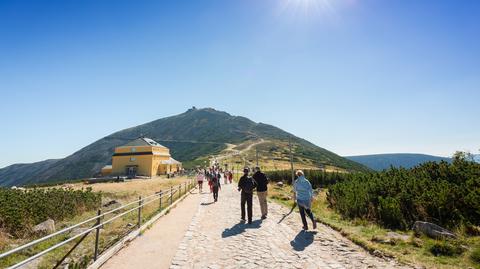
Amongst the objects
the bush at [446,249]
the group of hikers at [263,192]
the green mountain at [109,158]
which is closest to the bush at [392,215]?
the group of hikers at [263,192]

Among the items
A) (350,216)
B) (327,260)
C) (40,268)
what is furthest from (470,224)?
(40,268)

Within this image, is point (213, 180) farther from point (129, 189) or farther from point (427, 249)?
point (129, 189)

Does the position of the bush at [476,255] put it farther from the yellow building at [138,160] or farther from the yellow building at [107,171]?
the yellow building at [107,171]

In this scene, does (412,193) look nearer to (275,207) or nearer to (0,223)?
(275,207)

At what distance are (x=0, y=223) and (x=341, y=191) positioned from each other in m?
16.6

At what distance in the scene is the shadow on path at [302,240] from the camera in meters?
7.89

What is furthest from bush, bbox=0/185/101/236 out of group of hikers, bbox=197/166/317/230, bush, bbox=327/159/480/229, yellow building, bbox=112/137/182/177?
yellow building, bbox=112/137/182/177

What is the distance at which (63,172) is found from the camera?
134 m

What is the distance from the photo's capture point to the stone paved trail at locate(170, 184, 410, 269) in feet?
21.5

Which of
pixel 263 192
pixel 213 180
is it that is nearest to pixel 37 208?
pixel 213 180

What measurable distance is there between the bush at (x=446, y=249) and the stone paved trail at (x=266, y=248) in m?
1.47

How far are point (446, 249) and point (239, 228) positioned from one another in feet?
19.8

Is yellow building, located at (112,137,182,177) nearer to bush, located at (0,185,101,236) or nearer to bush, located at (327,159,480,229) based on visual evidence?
bush, located at (0,185,101,236)

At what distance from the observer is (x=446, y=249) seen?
707cm
